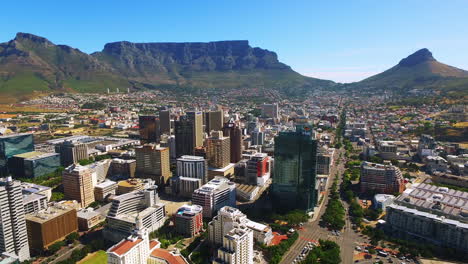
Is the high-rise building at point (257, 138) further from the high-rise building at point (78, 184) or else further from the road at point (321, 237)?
the high-rise building at point (78, 184)

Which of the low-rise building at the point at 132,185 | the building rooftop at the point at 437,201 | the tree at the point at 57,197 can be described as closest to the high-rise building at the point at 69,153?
the tree at the point at 57,197

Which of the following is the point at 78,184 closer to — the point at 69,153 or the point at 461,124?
the point at 69,153

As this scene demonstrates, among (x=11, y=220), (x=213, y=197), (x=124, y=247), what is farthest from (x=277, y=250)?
(x=11, y=220)

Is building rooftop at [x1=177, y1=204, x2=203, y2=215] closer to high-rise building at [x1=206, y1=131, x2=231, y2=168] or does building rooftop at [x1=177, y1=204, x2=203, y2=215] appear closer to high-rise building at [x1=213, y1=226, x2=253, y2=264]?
high-rise building at [x1=213, y1=226, x2=253, y2=264]

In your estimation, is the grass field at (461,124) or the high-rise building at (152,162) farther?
the grass field at (461,124)

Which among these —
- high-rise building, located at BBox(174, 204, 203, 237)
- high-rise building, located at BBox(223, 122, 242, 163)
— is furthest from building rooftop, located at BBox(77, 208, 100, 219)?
high-rise building, located at BBox(223, 122, 242, 163)

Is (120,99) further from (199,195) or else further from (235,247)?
(235,247)

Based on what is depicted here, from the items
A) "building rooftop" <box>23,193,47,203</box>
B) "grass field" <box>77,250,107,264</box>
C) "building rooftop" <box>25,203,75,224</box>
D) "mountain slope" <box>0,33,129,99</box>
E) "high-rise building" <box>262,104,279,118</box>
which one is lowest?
"grass field" <box>77,250,107,264</box>
